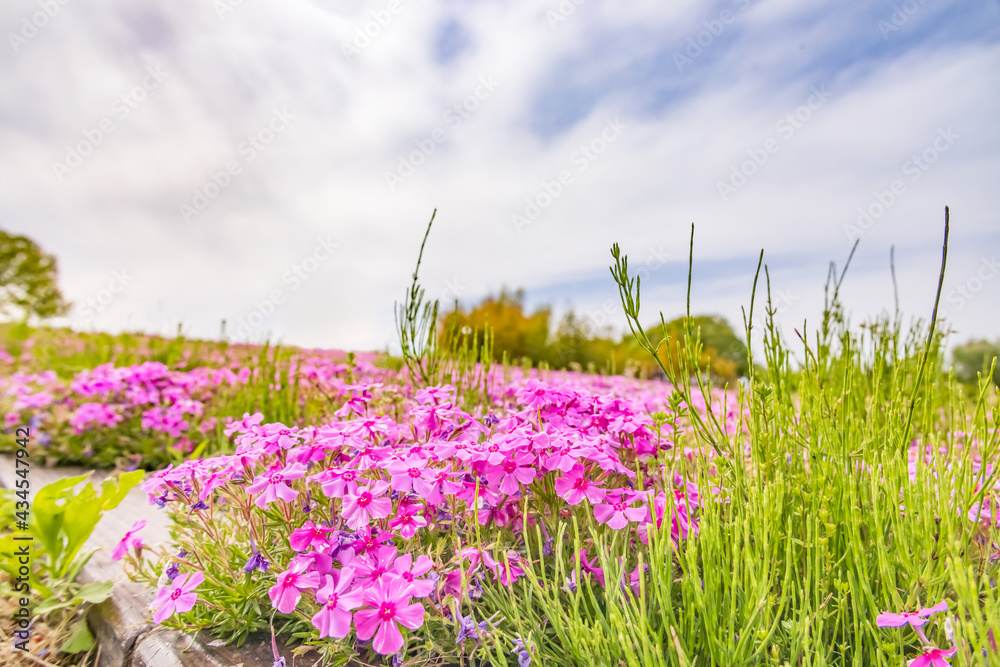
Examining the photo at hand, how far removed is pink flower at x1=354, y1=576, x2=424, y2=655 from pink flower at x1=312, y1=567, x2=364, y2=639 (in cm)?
3

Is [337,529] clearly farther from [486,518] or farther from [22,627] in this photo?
[22,627]

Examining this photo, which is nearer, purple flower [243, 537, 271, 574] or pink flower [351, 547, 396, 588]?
pink flower [351, 547, 396, 588]

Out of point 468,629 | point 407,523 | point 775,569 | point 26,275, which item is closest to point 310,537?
point 407,523

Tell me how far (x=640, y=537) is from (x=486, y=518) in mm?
452

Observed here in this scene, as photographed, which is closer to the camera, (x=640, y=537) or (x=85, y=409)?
(x=640, y=537)

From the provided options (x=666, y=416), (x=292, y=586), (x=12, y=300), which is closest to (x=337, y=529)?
(x=292, y=586)

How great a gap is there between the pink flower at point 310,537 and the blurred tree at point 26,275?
3307cm

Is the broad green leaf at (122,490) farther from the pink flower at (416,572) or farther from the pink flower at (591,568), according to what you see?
the pink flower at (591,568)

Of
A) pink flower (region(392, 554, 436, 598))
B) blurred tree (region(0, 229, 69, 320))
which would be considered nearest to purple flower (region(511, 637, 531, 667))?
pink flower (region(392, 554, 436, 598))

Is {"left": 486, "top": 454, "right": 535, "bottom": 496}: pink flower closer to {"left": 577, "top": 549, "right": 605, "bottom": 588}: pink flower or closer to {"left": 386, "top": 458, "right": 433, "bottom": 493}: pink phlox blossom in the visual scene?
{"left": 386, "top": 458, "right": 433, "bottom": 493}: pink phlox blossom

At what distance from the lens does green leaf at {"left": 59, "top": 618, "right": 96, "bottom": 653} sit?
2.05 m

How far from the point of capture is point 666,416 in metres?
1.67

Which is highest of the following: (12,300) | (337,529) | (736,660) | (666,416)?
(12,300)

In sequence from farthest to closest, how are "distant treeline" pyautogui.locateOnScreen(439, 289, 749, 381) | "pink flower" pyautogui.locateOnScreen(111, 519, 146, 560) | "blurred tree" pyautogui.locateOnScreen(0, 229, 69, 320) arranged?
"blurred tree" pyautogui.locateOnScreen(0, 229, 69, 320)
"distant treeline" pyautogui.locateOnScreen(439, 289, 749, 381)
"pink flower" pyautogui.locateOnScreen(111, 519, 146, 560)
